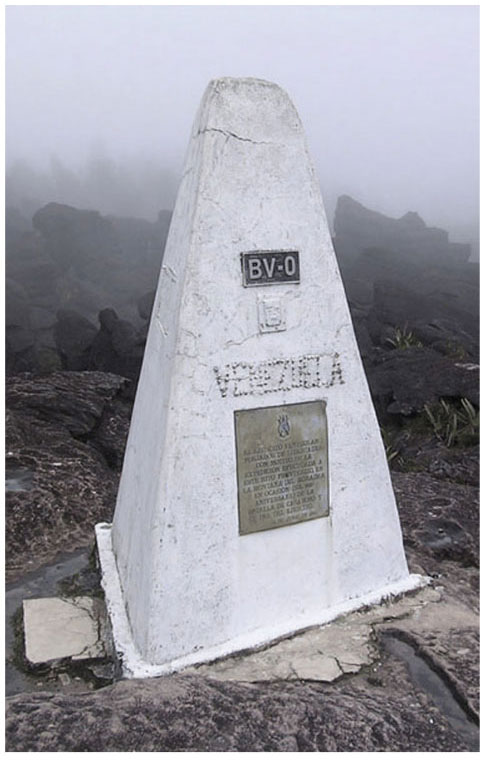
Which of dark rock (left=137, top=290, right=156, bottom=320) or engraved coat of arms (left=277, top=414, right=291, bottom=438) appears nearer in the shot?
engraved coat of arms (left=277, top=414, right=291, bottom=438)

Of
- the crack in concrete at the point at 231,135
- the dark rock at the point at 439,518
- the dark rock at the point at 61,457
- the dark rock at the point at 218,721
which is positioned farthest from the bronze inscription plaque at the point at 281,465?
the dark rock at the point at 61,457

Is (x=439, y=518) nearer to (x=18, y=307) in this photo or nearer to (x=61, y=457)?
(x=61, y=457)

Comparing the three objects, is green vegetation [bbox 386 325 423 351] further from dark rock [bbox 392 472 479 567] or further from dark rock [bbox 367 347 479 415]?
dark rock [bbox 392 472 479 567]

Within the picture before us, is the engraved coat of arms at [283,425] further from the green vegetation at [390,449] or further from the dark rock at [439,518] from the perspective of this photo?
the green vegetation at [390,449]

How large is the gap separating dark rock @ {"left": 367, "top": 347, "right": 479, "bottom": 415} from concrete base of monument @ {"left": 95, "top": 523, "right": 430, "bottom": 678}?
6847 mm

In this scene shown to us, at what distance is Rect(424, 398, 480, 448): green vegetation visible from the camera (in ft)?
31.0

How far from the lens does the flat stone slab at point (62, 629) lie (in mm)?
3910

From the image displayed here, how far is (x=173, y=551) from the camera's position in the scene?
11.5ft

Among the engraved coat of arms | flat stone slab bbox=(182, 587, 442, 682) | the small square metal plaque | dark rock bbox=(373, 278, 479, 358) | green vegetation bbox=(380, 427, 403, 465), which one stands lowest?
flat stone slab bbox=(182, 587, 442, 682)

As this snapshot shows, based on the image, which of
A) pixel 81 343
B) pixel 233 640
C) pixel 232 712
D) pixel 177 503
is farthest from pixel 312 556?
pixel 81 343

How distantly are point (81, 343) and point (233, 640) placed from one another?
15.5 m

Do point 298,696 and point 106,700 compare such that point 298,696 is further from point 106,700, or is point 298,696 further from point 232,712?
point 106,700

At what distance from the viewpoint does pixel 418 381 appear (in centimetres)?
1147

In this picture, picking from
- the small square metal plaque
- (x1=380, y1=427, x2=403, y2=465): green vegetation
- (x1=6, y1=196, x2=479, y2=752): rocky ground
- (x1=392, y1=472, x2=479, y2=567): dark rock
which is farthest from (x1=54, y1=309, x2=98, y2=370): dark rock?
the small square metal plaque
